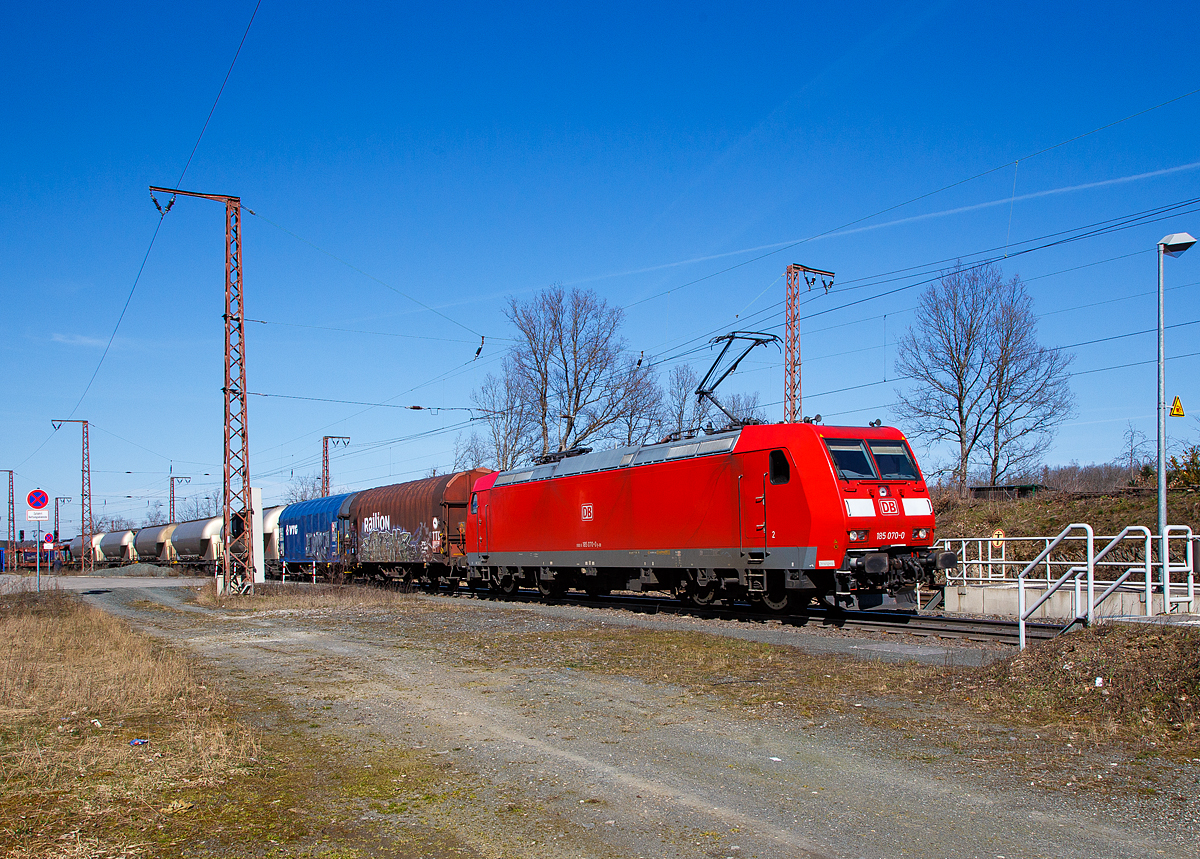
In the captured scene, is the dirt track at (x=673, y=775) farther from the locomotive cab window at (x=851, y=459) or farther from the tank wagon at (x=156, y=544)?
the tank wagon at (x=156, y=544)

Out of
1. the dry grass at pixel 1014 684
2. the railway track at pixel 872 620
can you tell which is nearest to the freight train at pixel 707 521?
the railway track at pixel 872 620

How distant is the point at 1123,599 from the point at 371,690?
12403 millimetres

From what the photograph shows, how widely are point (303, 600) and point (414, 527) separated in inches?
240

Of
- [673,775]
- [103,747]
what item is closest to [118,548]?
[103,747]

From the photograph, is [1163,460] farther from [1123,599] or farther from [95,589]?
[95,589]

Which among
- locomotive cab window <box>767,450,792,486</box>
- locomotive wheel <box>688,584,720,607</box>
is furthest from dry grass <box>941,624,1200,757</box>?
locomotive wheel <box>688,584,720,607</box>

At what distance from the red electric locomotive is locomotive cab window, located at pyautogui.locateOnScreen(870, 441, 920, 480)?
2 cm

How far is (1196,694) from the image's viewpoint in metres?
7.10

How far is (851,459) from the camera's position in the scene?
15344mm

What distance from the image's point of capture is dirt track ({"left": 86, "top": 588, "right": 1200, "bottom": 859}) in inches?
193

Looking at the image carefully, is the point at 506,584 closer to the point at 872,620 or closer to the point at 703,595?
the point at 703,595

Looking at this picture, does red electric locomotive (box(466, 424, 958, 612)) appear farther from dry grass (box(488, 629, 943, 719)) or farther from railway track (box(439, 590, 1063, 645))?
dry grass (box(488, 629, 943, 719))

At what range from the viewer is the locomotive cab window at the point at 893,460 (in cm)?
1567

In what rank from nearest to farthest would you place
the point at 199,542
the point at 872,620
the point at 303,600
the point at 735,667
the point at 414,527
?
the point at 735,667 → the point at 872,620 → the point at 303,600 → the point at 414,527 → the point at 199,542
